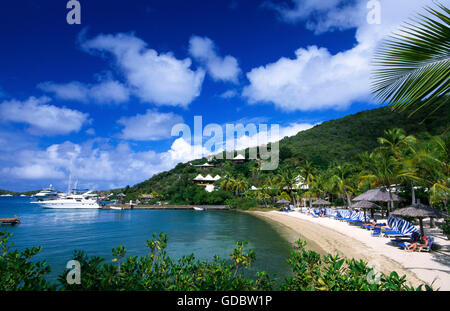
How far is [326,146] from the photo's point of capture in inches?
2657

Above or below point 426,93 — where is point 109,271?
below

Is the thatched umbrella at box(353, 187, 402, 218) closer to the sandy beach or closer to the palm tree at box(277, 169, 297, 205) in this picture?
the sandy beach

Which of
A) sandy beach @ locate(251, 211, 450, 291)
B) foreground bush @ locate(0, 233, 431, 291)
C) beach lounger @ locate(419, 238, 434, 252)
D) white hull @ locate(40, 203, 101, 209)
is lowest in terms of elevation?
white hull @ locate(40, 203, 101, 209)

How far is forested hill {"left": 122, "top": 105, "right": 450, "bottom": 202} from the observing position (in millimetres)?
59406

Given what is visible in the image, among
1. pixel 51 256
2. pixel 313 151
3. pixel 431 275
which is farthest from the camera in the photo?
pixel 313 151

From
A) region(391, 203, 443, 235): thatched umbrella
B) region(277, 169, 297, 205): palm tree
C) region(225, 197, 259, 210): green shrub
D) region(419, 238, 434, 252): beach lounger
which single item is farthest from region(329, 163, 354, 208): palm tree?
region(419, 238, 434, 252): beach lounger

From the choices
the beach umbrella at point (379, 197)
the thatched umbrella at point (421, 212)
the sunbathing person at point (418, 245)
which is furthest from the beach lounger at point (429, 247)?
the beach umbrella at point (379, 197)

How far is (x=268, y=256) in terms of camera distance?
1263 centimetres

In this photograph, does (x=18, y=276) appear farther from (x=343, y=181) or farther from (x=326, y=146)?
(x=326, y=146)

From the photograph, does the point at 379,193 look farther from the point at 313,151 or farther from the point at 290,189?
the point at 313,151

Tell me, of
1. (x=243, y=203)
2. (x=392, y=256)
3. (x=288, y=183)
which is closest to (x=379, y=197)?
(x=392, y=256)

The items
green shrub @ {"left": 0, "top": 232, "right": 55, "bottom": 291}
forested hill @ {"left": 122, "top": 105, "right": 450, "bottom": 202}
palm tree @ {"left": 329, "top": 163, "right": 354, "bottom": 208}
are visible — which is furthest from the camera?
forested hill @ {"left": 122, "top": 105, "right": 450, "bottom": 202}
